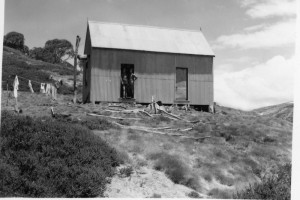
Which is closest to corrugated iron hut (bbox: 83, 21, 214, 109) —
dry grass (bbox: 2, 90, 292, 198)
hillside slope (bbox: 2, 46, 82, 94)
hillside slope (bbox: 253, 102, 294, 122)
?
dry grass (bbox: 2, 90, 292, 198)

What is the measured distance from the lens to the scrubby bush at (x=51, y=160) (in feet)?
28.5

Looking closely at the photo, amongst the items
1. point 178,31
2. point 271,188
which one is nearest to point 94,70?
point 178,31

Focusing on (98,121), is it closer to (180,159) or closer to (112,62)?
(180,159)

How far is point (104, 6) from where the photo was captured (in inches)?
599

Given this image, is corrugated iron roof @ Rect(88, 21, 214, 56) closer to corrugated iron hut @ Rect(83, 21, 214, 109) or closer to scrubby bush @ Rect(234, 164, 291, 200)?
corrugated iron hut @ Rect(83, 21, 214, 109)

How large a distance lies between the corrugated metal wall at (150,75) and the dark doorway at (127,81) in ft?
1.50

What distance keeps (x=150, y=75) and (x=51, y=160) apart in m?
15.0

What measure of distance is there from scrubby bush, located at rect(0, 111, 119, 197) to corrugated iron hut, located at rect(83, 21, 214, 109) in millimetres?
11265

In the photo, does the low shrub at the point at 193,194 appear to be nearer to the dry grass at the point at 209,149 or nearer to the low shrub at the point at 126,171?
the dry grass at the point at 209,149

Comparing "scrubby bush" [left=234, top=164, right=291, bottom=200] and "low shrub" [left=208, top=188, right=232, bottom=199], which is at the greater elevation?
"scrubby bush" [left=234, top=164, right=291, bottom=200]

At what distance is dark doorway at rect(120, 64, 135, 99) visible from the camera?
23.9m

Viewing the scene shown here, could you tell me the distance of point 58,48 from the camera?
7250 cm

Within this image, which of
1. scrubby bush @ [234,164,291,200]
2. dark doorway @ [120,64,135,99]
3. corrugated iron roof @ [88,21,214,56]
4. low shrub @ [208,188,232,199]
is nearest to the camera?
scrubby bush @ [234,164,291,200]

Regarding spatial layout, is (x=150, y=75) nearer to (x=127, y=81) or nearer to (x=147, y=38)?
(x=127, y=81)
